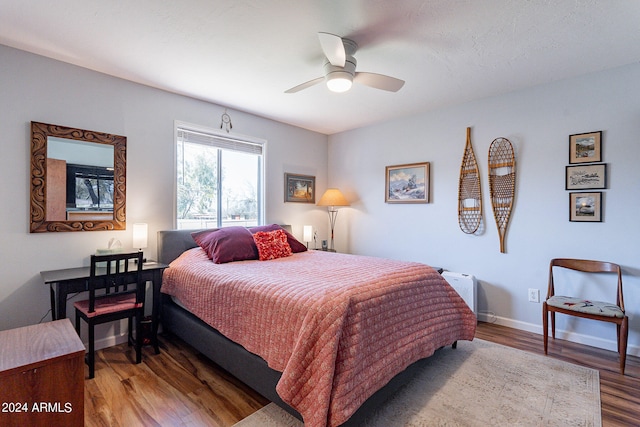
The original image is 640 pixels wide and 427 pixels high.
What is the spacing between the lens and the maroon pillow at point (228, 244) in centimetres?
291

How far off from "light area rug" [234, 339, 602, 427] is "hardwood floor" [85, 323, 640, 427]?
11 centimetres

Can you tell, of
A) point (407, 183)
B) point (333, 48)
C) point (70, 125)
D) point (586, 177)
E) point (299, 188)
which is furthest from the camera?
point (299, 188)

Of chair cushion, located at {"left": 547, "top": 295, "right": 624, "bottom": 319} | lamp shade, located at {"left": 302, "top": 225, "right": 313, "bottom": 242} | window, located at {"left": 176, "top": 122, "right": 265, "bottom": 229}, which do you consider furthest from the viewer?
lamp shade, located at {"left": 302, "top": 225, "right": 313, "bottom": 242}

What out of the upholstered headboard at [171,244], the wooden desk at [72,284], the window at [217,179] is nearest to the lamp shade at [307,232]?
the window at [217,179]

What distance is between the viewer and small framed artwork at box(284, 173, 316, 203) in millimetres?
4570

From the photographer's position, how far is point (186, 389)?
2.14m

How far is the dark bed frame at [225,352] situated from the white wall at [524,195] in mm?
1711

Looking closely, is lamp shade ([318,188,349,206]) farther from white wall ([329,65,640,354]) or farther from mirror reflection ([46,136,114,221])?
mirror reflection ([46,136,114,221])

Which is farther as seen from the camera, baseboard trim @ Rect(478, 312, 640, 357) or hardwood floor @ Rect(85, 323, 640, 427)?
baseboard trim @ Rect(478, 312, 640, 357)

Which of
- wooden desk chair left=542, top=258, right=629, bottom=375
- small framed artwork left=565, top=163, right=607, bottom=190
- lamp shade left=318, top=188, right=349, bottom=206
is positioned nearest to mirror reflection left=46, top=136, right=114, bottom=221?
lamp shade left=318, top=188, right=349, bottom=206

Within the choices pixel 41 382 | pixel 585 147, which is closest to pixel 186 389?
pixel 41 382

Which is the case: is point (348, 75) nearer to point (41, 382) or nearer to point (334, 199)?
point (334, 199)

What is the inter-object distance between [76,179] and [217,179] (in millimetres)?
1434

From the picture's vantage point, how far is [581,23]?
207 centimetres
